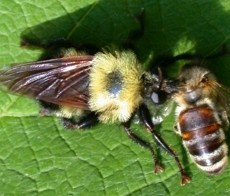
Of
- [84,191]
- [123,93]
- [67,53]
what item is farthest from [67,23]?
[84,191]

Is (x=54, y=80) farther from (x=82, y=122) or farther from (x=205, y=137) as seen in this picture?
(x=205, y=137)

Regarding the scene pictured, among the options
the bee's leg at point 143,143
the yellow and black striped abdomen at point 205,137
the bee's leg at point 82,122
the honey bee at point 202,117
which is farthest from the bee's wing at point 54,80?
the yellow and black striped abdomen at point 205,137

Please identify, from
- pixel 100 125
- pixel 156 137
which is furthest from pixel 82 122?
pixel 156 137

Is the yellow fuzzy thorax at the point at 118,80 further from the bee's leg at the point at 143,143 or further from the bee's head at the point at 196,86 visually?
the bee's head at the point at 196,86

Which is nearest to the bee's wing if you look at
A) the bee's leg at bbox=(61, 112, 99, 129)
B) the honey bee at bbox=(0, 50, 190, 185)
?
the honey bee at bbox=(0, 50, 190, 185)

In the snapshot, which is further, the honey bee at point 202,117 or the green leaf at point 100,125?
the green leaf at point 100,125

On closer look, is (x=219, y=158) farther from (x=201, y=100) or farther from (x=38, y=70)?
(x=38, y=70)

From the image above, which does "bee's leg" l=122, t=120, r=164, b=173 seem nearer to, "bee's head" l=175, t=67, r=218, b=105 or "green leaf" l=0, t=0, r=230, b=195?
"green leaf" l=0, t=0, r=230, b=195
